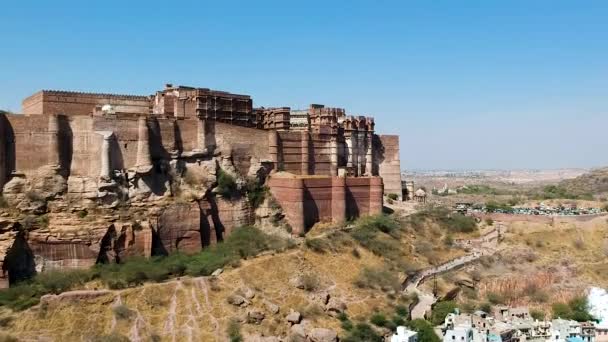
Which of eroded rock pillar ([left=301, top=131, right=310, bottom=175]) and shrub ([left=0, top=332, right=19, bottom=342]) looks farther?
eroded rock pillar ([left=301, top=131, right=310, bottom=175])

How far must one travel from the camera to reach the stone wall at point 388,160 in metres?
44.8

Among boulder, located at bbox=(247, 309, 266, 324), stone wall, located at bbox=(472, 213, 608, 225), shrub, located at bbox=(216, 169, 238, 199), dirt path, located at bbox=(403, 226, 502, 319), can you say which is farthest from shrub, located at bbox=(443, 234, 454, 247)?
boulder, located at bbox=(247, 309, 266, 324)

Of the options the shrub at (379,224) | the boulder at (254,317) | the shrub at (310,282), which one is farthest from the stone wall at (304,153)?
the boulder at (254,317)

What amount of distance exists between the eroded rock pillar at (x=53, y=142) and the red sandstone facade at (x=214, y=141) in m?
0.05

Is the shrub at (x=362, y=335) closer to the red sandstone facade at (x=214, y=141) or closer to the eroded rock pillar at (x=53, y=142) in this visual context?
the red sandstone facade at (x=214, y=141)

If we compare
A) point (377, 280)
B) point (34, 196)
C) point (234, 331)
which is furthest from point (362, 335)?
point (34, 196)

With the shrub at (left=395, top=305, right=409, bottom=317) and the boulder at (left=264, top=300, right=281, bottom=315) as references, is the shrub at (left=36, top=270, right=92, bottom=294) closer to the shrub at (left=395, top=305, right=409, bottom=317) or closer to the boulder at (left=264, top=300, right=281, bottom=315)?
the boulder at (left=264, top=300, right=281, bottom=315)

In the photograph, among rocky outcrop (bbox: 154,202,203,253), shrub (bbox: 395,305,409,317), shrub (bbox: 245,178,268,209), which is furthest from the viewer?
shrub (bbox: 245,178,268,209)

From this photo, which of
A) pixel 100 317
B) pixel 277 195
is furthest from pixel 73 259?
pixel 277 195

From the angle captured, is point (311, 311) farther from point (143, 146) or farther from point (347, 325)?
point (143, 146)

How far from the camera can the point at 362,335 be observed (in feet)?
86.1

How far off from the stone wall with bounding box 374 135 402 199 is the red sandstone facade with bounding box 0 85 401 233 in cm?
7

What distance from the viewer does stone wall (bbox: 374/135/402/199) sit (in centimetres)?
4478

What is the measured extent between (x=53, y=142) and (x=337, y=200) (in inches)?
616
